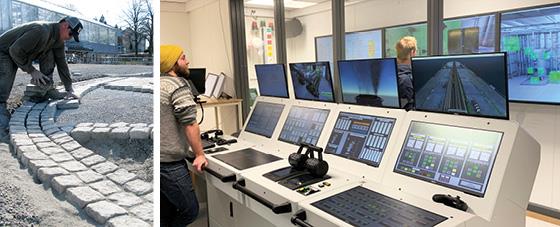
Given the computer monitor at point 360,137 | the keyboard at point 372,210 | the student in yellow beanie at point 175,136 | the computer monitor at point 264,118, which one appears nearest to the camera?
the keyboard at point 372,210

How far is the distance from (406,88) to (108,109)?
5.33ft

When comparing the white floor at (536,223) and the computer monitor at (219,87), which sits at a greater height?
the computer monitor at (219,87)

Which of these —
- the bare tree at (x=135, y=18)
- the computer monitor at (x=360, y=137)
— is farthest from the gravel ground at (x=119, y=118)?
the computer monitor at (x=360, y=137)

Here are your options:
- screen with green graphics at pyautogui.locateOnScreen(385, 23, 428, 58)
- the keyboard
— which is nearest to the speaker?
screen with green graphics at pyautogui.locateOnScreen(385, 23, 428, 58)

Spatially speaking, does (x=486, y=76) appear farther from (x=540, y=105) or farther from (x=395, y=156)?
(x=540, y=105)

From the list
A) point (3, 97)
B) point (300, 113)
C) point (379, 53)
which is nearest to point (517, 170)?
point (300, 113)

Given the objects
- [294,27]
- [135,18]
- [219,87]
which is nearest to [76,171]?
[135,18]

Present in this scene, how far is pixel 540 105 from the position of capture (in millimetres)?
2885

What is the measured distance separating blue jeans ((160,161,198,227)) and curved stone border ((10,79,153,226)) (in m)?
1.36

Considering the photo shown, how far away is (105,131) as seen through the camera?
0.79 metres

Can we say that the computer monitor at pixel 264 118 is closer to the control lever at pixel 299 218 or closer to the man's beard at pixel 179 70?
the man's beard at pixel 179 70

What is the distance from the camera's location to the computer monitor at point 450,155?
1.42 meters

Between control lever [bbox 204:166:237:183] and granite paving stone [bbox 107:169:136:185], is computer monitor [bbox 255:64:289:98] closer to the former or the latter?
control lever [bbox 204:166:237:183]

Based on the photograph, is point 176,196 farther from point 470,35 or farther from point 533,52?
point 533,52
